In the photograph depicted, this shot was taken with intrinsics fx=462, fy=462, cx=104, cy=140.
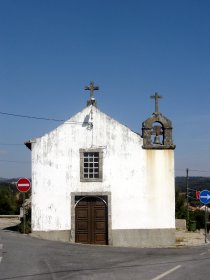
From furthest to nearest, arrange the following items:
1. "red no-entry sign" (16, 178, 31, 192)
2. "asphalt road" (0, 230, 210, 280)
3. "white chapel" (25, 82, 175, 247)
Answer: "red no-entry sign" (16, 178, 31, 192) → "white chapel" (25, 82, 175, 247) → "asphalt road" (0, 230, 210, 280)

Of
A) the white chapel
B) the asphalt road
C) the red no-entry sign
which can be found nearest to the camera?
the asphalt road

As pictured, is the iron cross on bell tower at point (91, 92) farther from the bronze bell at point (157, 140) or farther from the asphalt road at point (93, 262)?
the asphalt road at point (93, 262)

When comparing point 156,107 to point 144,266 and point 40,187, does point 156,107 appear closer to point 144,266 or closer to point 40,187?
point 40,187

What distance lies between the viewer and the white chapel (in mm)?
20531

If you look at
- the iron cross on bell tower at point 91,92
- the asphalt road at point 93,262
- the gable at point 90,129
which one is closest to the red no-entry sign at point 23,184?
the gable at point 90,129

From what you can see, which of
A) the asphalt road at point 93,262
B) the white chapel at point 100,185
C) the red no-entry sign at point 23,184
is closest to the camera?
the asphalt road at point 93,262

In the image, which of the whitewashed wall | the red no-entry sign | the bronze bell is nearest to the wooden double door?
the whitewashed wall

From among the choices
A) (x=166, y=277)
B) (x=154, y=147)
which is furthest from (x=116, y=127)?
(x=166, y=277)

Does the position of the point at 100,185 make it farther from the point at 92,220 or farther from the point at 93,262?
the point at 93,262

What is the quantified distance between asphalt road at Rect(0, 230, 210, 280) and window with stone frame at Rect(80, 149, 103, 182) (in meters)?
3.31

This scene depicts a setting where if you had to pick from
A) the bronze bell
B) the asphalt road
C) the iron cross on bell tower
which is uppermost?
the iron cross on bell tower

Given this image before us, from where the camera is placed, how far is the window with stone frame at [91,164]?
816 inches

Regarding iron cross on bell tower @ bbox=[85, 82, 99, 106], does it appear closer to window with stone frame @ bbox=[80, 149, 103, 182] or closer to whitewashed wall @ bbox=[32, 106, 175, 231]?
whitewashed wall @ bbox=[32, 106, 175, 231]

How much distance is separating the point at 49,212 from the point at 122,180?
3547 mm
